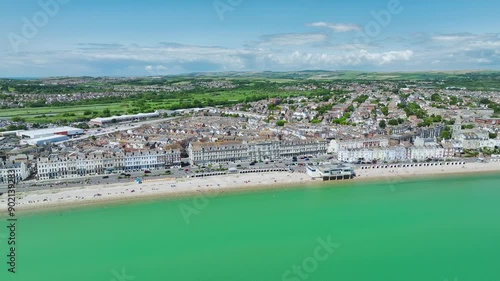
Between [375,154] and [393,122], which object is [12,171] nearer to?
[375,154]

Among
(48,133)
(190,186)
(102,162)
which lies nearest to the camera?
(190,186)

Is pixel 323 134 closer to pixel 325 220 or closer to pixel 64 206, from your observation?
pixel 325 220

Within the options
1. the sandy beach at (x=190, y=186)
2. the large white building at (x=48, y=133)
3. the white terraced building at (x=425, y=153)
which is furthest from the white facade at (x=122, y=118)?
the white terraced building at (x=425, y=153)

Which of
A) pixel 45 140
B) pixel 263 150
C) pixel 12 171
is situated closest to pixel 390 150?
pixel 263 150

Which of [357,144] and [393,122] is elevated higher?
[393,122]

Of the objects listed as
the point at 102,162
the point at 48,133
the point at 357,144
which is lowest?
the point at 357,144

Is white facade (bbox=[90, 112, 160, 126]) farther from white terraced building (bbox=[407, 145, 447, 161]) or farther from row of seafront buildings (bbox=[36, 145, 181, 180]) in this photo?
white terraced building (bbox=[407, 145, 447, 161])
